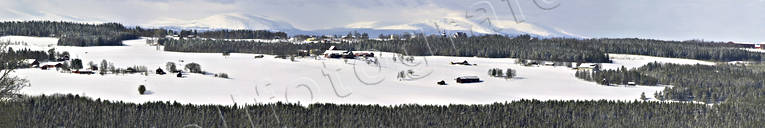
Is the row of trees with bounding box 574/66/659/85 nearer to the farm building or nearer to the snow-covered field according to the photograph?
the snow-covered field

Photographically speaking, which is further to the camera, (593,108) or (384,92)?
(384,92)

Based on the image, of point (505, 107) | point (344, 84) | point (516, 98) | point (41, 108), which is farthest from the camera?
point (344, 84)

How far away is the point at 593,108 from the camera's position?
5079 inches

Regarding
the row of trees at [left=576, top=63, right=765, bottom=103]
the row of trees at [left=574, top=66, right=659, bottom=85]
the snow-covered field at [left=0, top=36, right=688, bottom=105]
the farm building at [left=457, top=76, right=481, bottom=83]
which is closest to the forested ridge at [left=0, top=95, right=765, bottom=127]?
the snow-covered field at [left=0, top=36, right=688, bottom=105]

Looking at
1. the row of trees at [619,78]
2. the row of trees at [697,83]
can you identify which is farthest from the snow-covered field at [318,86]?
the row of trees at [697,83]

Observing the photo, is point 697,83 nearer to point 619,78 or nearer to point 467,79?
point 619,78

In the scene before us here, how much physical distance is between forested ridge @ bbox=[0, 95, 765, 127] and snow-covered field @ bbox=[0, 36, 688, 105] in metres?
13.2

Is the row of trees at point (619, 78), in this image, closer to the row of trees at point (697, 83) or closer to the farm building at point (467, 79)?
the row of trees at point (697, 83)

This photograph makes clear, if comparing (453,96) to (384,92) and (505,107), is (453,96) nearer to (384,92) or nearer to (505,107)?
(384,92)

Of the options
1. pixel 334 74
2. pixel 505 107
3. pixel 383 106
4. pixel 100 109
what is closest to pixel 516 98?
pixel 505 107

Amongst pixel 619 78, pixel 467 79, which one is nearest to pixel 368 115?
pixel 467 79

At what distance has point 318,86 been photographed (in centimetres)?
16138

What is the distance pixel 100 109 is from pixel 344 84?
63.4m

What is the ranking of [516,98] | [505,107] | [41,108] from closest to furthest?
1. [41,108]
2. [505,107]
3. [516,98]
